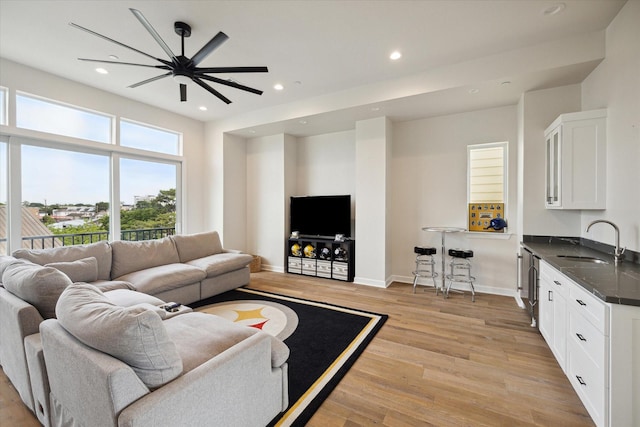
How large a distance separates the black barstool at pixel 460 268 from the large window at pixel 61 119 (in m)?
5.80

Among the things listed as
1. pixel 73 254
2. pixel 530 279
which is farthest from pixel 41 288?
pixel 530 279

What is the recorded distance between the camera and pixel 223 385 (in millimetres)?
1342

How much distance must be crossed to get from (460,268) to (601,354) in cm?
278

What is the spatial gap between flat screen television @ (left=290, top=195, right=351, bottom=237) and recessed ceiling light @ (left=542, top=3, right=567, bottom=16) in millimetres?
3309

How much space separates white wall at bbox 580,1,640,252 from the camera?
2.17 metres

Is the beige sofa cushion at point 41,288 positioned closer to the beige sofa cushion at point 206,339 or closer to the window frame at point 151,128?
the beige sofa cushion at point 206,339

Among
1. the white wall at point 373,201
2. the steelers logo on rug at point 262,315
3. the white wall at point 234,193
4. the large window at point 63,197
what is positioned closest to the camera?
the steelers logo on rug at point 262,315

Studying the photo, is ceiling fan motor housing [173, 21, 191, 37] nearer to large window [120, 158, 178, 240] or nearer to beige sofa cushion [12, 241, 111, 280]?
beige sofa cushion [12, 241, 111, 280]

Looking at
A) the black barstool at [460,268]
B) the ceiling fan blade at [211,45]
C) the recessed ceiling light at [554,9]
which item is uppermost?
the recessed ceiling light at [554,9]

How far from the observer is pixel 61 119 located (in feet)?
12.6

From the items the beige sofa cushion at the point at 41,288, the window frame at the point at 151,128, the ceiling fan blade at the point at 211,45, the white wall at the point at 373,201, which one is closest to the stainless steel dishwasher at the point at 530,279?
the white wall at the point at 373,201

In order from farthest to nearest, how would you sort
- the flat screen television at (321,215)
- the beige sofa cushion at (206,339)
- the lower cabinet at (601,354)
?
the flat screen television at (321,215), the beige sofa cushion at (206,339), the lower cabinet at (601,354)

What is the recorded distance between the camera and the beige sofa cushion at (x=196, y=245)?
415 centimetres

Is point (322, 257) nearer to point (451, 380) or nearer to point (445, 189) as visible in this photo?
point (445, 189)
